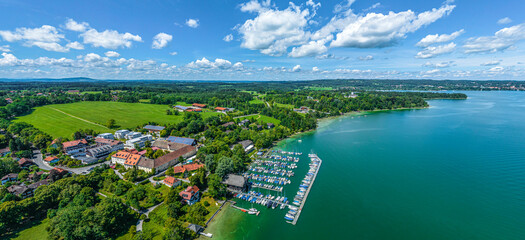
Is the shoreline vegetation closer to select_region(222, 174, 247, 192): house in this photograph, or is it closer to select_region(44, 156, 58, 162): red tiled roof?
select_region(222, 174, 247, 192): house

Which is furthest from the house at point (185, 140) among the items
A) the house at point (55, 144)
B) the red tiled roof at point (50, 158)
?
the house at point (55, 144)

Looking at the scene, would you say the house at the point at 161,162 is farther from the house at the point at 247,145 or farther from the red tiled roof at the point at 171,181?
the house at the point at 247,145

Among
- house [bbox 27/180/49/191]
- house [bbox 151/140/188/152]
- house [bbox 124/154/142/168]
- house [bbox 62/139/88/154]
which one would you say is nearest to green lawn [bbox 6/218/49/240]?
house [bbox 27/180/49/191]

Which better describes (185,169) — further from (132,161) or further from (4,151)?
(4,151)

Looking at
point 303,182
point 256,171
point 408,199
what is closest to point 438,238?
point 408,199

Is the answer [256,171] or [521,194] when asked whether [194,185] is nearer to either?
[256,171]
